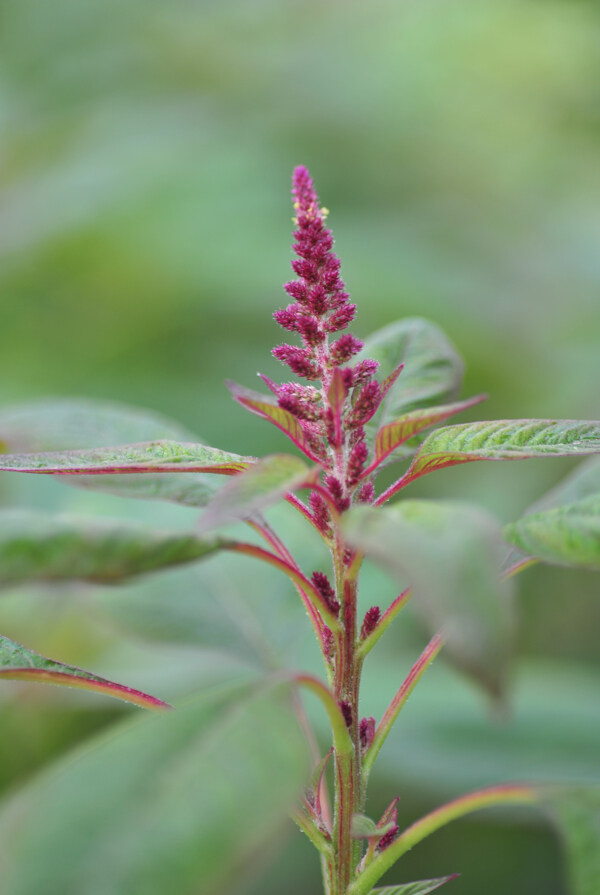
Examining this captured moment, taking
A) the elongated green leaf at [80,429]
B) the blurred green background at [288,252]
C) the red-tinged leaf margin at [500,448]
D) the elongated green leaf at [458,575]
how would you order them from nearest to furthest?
the elongated green leaf at [458,575] < the red-tinged leaf margin at [500,448] < the elongated green leaf at [80,429] < the blurred green background at [288,252]

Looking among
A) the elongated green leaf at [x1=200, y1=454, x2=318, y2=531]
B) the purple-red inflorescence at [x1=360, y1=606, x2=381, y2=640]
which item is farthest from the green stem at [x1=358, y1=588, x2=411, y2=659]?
the elongated green leaf at [x1=200, y1=454, x2=318, y2=531]

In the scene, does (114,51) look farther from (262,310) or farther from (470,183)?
(262,310)

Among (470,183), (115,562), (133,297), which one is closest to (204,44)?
(470,183)

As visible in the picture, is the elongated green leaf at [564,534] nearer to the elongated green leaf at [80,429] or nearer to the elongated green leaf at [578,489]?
the elongated green leaf at [578,489]

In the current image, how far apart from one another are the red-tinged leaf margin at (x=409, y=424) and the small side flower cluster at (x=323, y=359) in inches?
0.5

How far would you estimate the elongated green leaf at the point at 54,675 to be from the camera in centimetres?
48

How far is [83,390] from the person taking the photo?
6.14ft

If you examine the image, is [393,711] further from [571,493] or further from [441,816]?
[571,493]

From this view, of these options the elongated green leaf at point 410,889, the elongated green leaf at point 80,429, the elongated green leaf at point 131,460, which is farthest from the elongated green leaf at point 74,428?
the elongated green leaf at point 410,889

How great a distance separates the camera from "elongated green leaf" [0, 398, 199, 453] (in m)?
0.58

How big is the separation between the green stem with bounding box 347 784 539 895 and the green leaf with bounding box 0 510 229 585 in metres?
0.22

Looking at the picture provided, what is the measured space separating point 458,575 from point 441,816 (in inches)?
8.1

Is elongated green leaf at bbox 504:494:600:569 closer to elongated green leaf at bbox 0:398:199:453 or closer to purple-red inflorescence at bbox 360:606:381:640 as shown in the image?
purple-red inflorescence at bbox 360:606:381:640

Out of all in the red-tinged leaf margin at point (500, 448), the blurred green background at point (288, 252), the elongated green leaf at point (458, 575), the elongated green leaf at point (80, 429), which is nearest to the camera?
the elongated green leaf at point (458, 575)
